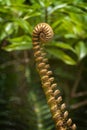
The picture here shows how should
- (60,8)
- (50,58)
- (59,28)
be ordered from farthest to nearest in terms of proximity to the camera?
(50,58) < (59,28) < (60,8)

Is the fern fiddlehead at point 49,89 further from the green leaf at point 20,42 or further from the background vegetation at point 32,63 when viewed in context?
the green leaf at point 20,42

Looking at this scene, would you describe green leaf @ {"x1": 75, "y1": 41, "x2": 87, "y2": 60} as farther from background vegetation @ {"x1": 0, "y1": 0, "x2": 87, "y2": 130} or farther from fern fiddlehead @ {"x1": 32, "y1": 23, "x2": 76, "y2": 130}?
fern fiddlehead @ {"x1": 32, "y1": 23, "x2": 76, "y2": 130}

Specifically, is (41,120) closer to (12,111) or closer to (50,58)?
(12,111)

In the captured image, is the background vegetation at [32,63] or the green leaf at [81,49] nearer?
the background vegetation at [32,63]

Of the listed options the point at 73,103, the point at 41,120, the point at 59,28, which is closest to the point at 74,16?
the point at 59,28

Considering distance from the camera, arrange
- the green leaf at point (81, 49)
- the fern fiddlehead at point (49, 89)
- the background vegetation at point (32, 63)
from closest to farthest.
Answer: the fern fiddlehead at point (49, 89) < the background vegetation at point (32, 63) < the green leaf at point (81, 49)

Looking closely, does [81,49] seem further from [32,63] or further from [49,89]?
[49,89]

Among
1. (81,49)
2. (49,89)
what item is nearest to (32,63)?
(81,49)

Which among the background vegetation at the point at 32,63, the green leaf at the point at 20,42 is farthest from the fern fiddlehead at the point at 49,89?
the green leaf at the point at 20,42

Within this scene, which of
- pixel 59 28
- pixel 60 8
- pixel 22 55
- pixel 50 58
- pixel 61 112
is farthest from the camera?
pixel 22 55
